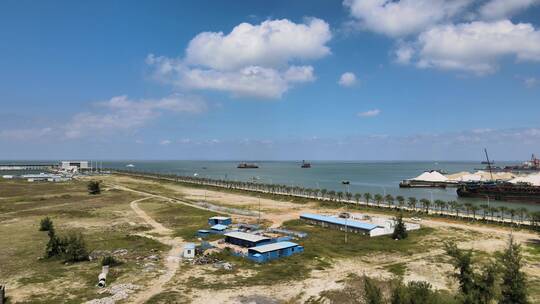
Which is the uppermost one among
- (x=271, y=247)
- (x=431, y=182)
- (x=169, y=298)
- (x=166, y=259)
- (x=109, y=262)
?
(x=271, y=247)

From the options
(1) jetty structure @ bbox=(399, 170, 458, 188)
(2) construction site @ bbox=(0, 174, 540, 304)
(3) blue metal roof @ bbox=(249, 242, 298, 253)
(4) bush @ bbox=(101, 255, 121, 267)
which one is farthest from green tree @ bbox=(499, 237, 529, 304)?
(1) jetty structure @ bbox=(399, 170, 458, 188)

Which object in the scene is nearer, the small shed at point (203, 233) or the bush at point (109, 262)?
the bush at point (109, 262)

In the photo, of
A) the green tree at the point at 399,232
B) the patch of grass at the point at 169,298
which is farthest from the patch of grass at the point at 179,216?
the green tree at the point at 399,232

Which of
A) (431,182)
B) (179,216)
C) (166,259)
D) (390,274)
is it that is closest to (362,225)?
(390,274)

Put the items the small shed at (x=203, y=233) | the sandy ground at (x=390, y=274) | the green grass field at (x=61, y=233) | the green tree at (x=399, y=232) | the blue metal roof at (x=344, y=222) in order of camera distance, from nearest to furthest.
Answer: the sandy ground at (x=390, y=274) → the green grass field at (x=61, y=233) → the green tree at (x=399, y=232) → the small shed at (x=203, y=233) → the blue metal roof at (x=344, y=222)

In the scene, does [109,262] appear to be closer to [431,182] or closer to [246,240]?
[246,240]

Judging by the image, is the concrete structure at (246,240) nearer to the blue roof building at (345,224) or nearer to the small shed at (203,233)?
the small shed at (203,233)
